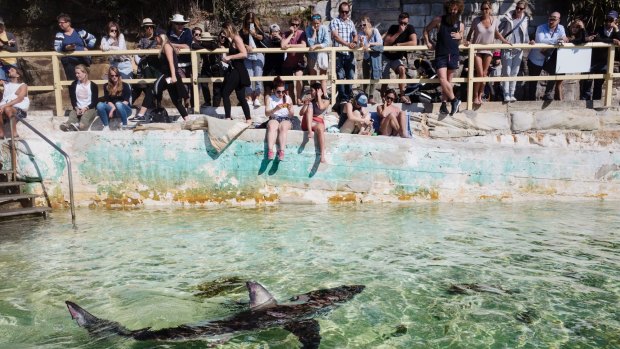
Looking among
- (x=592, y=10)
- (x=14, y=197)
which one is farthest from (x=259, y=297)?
(x=592, y=10)

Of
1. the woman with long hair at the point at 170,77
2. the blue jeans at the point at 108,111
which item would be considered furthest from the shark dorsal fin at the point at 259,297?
the blue jeans at the point at 108,111

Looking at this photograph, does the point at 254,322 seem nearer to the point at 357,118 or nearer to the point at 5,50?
the point at 357,118

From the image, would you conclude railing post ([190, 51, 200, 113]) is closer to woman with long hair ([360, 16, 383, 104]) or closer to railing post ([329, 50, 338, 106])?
railing post ([329, 50, 338, 106])

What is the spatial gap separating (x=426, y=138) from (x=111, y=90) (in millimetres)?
5438

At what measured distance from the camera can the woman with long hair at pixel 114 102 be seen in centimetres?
1021

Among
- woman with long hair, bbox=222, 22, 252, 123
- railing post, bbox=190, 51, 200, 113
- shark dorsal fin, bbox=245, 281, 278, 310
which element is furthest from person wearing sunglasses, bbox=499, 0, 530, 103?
shark dorsal fin, bbox=245, 281, 278, 310

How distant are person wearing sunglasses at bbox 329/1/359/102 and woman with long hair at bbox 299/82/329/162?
5.29ft

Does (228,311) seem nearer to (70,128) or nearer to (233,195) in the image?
(233,195)

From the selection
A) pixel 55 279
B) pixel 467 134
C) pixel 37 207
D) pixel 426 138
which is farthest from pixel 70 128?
pixel 467 134

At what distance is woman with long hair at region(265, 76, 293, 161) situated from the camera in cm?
936

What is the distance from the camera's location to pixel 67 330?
4.79m

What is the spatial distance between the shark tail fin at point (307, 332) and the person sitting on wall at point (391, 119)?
565 cm

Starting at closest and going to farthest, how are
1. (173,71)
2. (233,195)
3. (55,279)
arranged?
1. (55,279)
2. (233,195)
3. (173,71)

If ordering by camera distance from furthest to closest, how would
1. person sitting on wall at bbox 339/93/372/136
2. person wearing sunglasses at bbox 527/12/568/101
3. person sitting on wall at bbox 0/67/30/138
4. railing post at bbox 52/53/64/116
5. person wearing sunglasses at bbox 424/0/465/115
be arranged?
person wearing sunglasses at bbox 527/12/568/101
railing post at bbox 52/53/64/116
person wearing sunglasses at bbox 424/0/465/115
person sitting on wall at bbox 339/93/372/136
person sitting on wall at bbox 0/67/30/138
